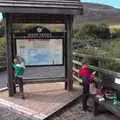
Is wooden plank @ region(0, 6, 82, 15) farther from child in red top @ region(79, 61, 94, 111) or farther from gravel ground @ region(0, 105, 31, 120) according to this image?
gravel ground @ region(0, 105, 31, 120)

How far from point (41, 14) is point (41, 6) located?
59 centimetres

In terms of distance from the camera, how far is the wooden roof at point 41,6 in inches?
313

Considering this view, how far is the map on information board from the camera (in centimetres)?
866

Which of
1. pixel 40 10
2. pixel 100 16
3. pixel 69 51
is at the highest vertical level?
pixel 100 16

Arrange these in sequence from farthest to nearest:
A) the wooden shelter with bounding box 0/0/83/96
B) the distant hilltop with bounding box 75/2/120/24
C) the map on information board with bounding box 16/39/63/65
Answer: the distant hilltop with bounding box 75/2/120/24 < the map on information board with bounding box 16/39/63/65 < the wooden shelter with bounding box 0/0/83/96

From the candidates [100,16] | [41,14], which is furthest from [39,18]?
[100,16]

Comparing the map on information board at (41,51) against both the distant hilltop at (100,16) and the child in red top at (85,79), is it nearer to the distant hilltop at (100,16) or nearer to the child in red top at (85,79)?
the child in red top at (85,79)

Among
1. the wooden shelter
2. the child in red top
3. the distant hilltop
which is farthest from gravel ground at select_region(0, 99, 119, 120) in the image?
the distant hilltop

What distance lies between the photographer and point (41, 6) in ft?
26.8

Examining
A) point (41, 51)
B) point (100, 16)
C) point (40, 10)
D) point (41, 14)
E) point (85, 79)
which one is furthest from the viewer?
point (100, 16)

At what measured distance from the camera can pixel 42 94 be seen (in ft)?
28.6

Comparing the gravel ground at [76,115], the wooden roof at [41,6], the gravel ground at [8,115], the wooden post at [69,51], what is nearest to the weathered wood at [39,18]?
the wooden post at [69,51]

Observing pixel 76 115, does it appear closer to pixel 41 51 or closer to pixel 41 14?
pixel 41 51

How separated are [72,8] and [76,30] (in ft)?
66.6
